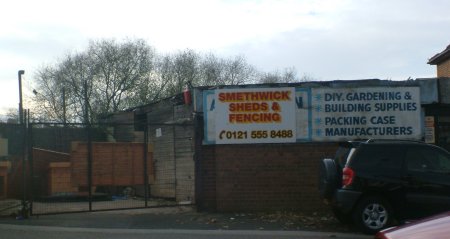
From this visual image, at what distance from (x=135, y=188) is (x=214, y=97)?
6757 mm

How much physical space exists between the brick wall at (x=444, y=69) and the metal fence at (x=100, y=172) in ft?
58.2

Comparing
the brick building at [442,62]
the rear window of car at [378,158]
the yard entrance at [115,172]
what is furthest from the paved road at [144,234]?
the brick building at [442,62]

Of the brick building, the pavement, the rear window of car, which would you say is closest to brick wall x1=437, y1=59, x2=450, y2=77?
the brick building

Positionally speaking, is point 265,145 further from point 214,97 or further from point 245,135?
point 214,97

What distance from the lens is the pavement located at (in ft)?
38.5

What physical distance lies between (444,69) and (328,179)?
22.5 m

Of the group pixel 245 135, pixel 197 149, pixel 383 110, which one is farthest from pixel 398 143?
pixel 197 149

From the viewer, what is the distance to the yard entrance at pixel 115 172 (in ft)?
47.1

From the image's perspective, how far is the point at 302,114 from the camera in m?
14.0

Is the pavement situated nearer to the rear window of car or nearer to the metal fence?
the metal fence

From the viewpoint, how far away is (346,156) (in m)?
11.4

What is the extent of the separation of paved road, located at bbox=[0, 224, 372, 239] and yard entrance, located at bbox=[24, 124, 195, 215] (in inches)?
77.9

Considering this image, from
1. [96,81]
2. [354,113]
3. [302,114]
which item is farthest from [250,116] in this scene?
[96,81]

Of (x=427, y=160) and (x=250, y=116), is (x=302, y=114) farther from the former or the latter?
(x=427, y=160)
